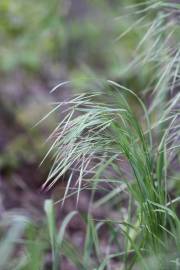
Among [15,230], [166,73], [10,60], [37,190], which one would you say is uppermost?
[166,73]

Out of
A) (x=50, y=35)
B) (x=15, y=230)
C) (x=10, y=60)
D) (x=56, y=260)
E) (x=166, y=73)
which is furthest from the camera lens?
(x=50, y=35)

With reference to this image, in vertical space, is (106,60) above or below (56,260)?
below

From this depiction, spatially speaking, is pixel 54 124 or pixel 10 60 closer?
pixel 54 124

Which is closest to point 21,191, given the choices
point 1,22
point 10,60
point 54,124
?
point 54,124

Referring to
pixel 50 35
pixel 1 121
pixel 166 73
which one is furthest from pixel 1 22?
→ pixel 166 73

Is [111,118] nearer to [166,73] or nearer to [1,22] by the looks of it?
[166,73]

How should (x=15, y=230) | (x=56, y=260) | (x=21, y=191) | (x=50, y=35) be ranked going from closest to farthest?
(x=15, y=230) < (x=56, y=260) < (x=21, y=191) < (x=50, y=35)

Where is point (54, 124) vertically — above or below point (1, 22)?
below

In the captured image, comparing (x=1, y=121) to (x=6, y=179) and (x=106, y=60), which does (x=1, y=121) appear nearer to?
(x=6, y=179)

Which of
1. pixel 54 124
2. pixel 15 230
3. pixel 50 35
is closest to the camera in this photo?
pixel 15 230
